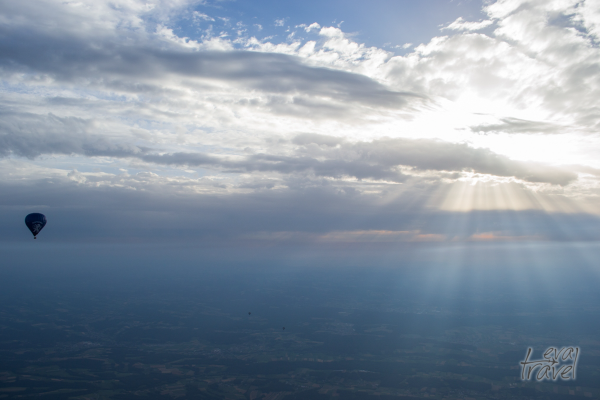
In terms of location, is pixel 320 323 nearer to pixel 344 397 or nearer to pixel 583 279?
pixel 344 397

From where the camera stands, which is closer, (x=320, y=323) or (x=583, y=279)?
(x=320, y=323)

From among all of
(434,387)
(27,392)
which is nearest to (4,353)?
(27,392)

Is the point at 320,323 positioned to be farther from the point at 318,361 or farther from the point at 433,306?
the point at 433,306

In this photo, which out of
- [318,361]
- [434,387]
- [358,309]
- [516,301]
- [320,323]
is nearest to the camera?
[434,387]

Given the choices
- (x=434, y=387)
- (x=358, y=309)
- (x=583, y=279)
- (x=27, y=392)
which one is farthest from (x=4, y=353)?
(x=583, y=279)

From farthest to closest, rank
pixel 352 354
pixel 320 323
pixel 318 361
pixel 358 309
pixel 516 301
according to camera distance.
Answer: pixel 516 301 < pixel 358 309 < pixel 320 323 < pixel 352 354 < pixel 318 361

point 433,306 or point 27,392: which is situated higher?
point 27,392
